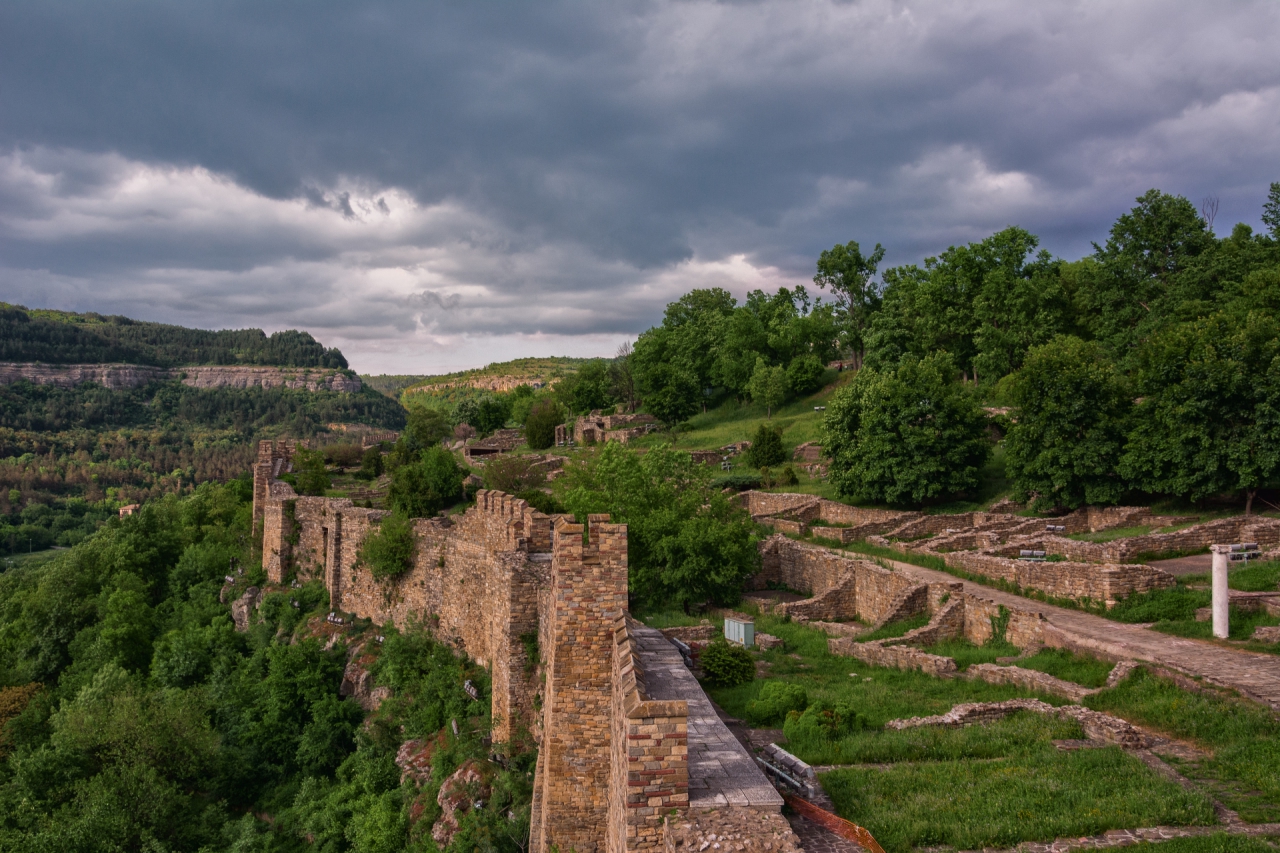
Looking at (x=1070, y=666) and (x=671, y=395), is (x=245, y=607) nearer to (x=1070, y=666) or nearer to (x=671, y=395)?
(x=1070, y=666)

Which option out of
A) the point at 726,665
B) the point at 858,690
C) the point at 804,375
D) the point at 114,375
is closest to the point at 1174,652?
the point at 858,690

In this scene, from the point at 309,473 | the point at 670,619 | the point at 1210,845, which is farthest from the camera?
the point at 309,473

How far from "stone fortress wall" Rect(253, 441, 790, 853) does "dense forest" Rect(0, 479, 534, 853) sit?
1.24 m

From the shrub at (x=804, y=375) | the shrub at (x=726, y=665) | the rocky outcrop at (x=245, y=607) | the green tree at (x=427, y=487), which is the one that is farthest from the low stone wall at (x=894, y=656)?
the shrub at (x=804, y=375)

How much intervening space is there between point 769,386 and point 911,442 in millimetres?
25983

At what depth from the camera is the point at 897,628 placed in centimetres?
1755

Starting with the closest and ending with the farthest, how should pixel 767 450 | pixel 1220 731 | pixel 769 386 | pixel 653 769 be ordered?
pixel 653 769, pixel 1220 731, pixel 767 450, pixel 769 386

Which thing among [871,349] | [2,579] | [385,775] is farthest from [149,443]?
[385,775]

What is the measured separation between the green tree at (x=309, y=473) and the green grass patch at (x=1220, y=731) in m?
32.5

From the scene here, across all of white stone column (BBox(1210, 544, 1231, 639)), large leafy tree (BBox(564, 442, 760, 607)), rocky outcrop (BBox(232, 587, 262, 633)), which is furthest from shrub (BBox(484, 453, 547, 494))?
white stone column (BBox(1210, 544, 1231, 639))

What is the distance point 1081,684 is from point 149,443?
562ft

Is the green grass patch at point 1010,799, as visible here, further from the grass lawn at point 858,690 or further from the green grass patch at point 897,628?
the green grass patch at point 897,628

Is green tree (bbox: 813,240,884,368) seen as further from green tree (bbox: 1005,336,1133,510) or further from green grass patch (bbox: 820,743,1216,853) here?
green grass patch (bbox: 820,743,1216,853)

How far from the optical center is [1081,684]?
1177 cm
